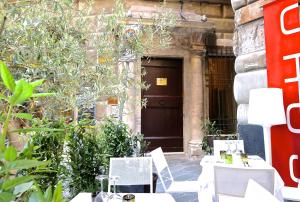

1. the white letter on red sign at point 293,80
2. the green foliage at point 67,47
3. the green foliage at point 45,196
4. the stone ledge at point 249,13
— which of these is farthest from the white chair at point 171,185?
the green foliage at point 45,196

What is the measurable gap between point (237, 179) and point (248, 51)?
232 centimetres

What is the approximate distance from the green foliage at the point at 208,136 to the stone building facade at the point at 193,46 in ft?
1.13

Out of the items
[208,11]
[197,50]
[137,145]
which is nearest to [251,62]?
[137,145]

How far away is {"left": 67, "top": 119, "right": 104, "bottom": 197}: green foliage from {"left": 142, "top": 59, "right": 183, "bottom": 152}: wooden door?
175 inches

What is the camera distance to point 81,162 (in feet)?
10.5

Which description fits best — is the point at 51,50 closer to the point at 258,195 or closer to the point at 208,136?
the point at 258,195

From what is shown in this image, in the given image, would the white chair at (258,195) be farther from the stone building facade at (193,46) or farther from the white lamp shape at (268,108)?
the stone building facade at (193,46)

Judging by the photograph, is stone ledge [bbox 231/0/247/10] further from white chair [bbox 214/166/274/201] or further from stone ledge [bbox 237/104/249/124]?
white chair [bbox 214/166/274/201]

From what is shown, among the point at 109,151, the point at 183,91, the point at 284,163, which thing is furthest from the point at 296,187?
the point at 183,91

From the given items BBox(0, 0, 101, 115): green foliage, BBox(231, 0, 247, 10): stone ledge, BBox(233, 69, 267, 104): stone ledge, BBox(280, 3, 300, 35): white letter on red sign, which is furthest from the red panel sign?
BBox(0, 0, 101, 115): green foliage

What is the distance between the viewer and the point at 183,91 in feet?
25.9

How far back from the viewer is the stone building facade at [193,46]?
7352 mm

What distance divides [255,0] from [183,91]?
4.16 meters

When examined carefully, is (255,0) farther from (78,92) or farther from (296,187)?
(78,92)
